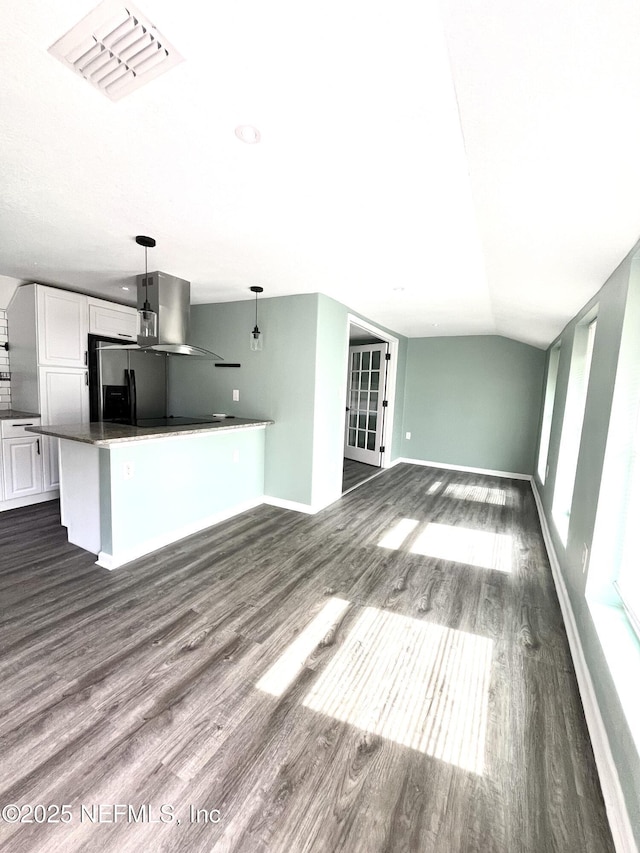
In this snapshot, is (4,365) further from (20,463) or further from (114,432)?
(114,432)

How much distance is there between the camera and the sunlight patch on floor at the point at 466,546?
294cm

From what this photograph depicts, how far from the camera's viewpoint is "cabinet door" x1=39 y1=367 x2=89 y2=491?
3.79 meters

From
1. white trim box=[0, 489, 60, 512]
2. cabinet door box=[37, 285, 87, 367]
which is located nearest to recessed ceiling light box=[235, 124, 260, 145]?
cabinet door box=[37, 285, 87, 367]

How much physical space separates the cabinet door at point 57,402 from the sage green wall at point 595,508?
4819 millimetres

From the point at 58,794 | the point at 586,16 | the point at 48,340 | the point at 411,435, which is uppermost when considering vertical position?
the point at 586,16

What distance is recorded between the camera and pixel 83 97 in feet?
4.00

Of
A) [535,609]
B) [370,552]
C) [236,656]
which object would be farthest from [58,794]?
[535,609]

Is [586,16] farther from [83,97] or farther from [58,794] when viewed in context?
[58,794]

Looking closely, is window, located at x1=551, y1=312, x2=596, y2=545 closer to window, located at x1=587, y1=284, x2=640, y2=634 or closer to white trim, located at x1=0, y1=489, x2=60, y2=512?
window, located at x1=587, y1=284, x2=640, y2=634

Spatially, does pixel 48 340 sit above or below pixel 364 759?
above

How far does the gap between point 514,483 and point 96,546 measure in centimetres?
550

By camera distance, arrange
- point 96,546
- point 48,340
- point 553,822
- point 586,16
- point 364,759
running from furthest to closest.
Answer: point 48,340
point 96,546
point 364,759
point 553,822
point 586,16

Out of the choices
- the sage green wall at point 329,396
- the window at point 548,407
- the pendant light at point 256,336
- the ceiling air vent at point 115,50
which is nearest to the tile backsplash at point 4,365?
the pendant light at point 256,336

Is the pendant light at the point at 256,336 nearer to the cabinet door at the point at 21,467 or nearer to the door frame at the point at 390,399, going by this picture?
the door frame at the point at 390,399
